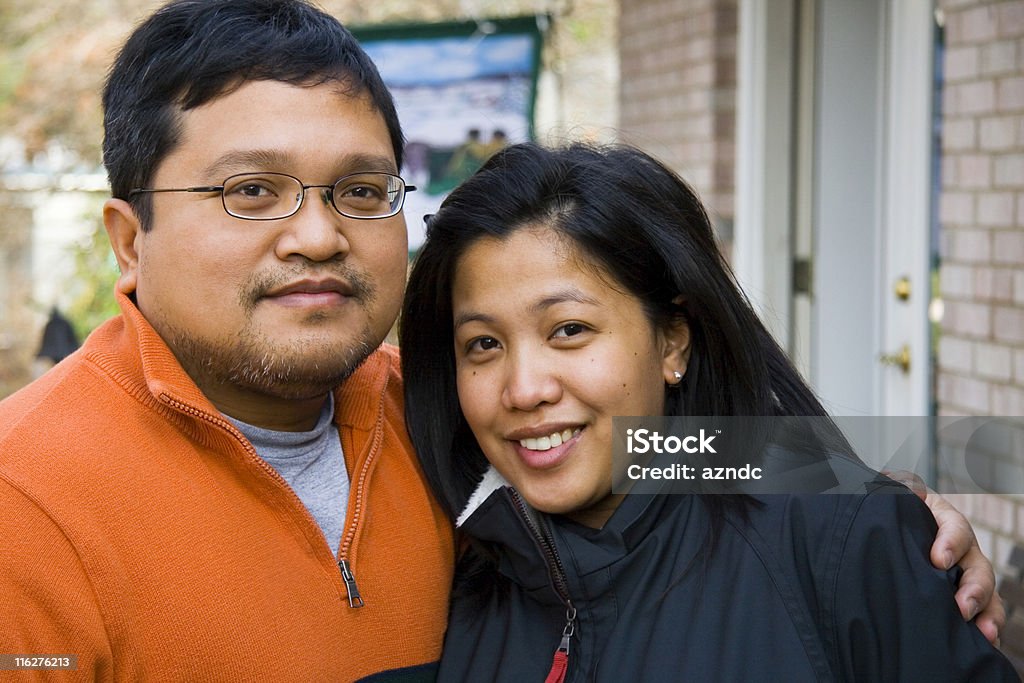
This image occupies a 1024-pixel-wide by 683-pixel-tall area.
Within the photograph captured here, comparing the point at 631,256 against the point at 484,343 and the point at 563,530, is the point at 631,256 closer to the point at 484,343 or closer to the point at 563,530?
the point at 484,343

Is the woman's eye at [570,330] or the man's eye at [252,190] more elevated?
the man's eye at [252,190]

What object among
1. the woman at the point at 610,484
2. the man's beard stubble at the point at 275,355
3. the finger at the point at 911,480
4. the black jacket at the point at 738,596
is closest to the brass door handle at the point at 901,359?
the finger at the point at 911,480

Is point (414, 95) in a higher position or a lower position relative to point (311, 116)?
higher

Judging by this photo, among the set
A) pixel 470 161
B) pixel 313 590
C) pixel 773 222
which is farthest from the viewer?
pixel 470 161

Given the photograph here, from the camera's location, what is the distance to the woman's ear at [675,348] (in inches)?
85.1

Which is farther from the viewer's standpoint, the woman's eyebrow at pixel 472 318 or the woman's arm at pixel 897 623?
the woman's eyebrow at pixel 472 318

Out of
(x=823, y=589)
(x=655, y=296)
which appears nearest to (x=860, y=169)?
(x=655, y=296)

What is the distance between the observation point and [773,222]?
5520 mm

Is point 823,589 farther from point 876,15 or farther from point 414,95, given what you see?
point 414,95

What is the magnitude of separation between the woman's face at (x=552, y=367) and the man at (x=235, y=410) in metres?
0.24

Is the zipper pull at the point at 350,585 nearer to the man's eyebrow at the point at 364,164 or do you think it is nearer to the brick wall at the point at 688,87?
the man's eyebrow at the point at 364,164

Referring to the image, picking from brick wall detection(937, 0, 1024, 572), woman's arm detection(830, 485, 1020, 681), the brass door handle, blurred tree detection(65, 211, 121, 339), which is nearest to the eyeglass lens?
woman's arm detection(830, 485, 1020, 681)

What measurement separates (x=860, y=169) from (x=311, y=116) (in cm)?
362

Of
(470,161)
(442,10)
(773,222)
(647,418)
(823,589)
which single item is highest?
(442,10)
